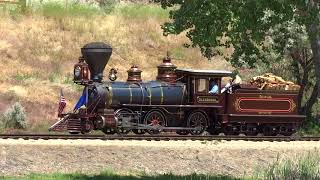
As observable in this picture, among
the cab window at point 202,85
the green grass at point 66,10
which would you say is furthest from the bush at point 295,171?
the green grass at point 66,10

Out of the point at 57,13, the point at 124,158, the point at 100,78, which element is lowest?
the point at 124,158

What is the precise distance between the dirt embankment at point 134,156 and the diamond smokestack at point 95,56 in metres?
4.28

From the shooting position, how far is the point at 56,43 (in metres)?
33.7

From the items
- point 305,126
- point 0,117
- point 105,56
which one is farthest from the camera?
point 305,126

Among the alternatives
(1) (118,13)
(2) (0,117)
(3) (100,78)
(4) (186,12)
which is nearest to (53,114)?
(2) (0,117)

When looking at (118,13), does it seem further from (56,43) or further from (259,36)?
(259,36)

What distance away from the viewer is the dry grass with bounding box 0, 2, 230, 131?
28.8m

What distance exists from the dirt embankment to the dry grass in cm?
1082

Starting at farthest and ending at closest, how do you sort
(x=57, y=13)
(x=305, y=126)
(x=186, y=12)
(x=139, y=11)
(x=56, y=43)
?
(x=139, y=11) < (x=57, y=13) < (x=56, y=43) < (x=305, y=126) < (x=186, y=12)

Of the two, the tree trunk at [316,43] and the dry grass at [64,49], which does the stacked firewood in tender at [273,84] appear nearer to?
the dry grass at [64,49]

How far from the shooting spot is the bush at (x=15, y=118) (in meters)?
22.5

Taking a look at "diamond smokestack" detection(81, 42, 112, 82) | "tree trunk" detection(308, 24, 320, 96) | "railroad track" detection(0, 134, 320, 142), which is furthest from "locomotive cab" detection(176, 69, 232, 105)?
"tree trunk" detection(308, 24, 320, 96)

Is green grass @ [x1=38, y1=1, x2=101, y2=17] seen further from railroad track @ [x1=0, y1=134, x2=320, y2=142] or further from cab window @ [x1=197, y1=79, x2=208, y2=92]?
railroad track @ [x1=0, y1=134, x2=320, y2=142]

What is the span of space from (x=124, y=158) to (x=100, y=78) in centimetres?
563
